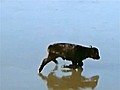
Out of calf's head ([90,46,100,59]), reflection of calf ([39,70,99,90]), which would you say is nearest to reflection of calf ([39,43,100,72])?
calf's head ([90,46,100,59])

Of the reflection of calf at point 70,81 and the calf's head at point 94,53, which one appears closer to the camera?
the reflection of calf at point 70,81

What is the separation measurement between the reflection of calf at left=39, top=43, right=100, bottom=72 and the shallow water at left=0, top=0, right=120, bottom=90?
8 centimetres

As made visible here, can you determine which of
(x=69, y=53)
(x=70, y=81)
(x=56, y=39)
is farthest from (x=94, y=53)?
(x=56, y=39)

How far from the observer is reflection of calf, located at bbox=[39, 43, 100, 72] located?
4.00 metres

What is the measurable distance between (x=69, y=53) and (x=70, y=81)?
0.96ft

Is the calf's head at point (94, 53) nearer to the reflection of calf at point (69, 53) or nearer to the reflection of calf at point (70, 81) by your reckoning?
the reflection of calf at point (69, 53)

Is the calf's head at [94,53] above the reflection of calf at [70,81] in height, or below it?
above

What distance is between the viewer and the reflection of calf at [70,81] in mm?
3693

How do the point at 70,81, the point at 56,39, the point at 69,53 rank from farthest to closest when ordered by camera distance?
the point at 56,39, the point at 69,53, the point at 70,81

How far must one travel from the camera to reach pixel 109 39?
15.9 ft

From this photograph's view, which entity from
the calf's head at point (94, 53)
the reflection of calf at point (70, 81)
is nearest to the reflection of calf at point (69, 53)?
the calf's head at point (94, 53)

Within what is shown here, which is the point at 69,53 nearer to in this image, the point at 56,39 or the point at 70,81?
the point at 70,81

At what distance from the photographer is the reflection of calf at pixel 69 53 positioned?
400 centimetres

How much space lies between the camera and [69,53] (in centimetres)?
400
